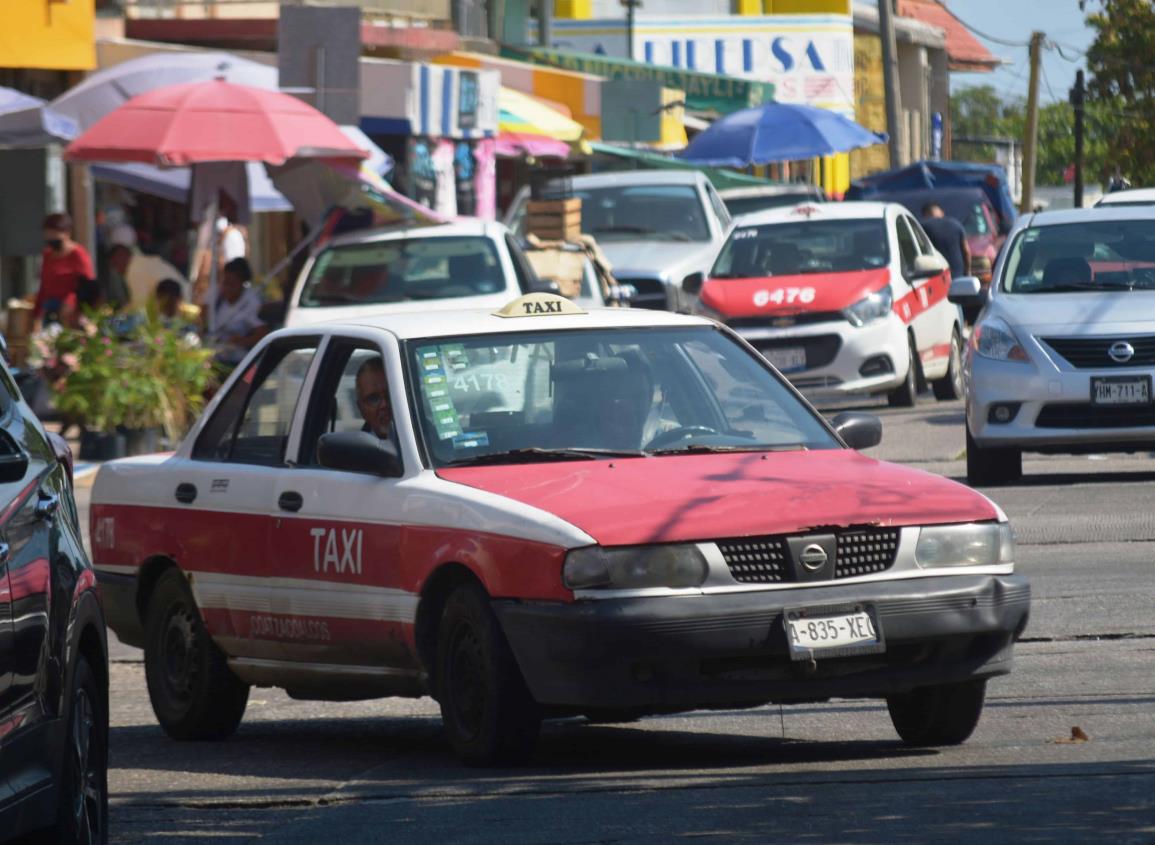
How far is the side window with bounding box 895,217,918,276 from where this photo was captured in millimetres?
24188

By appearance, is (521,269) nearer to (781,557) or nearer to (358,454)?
(358,454)

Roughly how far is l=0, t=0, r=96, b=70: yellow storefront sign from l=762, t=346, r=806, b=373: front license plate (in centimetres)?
886

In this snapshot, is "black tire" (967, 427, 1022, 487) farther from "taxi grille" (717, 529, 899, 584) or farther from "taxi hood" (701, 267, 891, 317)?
"taxi grille" (717, 529, 899, 584)

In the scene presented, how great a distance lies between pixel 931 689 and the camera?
8.35m

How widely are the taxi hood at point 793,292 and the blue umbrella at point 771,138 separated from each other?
14.1 meters

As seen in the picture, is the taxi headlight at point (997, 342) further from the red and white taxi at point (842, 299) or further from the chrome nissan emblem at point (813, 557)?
the chrome nissan emblem at point (813, 557)

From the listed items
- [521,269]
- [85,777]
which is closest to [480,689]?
[85,777]

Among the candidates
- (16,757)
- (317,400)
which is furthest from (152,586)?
(16,757)

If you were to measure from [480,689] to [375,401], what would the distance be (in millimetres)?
1469

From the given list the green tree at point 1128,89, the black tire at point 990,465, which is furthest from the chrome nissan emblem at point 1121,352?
the green tree at point 1128,89

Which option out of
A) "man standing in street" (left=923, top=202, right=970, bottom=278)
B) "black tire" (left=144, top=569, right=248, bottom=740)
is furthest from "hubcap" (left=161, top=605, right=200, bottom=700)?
"man standing in street" (left=923, top=202, right=970, bottom=278)

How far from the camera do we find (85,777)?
6.38 metres

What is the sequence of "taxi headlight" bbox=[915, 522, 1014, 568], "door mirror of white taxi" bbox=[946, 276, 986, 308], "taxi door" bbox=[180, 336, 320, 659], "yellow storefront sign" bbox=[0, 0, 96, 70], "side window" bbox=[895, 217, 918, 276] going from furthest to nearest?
"yellow storefront sign" bbox=[0, 0, 96, 70] → "side window" bbox=[895, 217, 918, 276] → "door mirror of white taxi" bbox=[946, 276, 986, 308] → "taxi door" bbox=[180, 336, 320, 659] → "taxi headlight" bbox=[915, 522, 1014, 568]

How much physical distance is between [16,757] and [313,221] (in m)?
19.3
